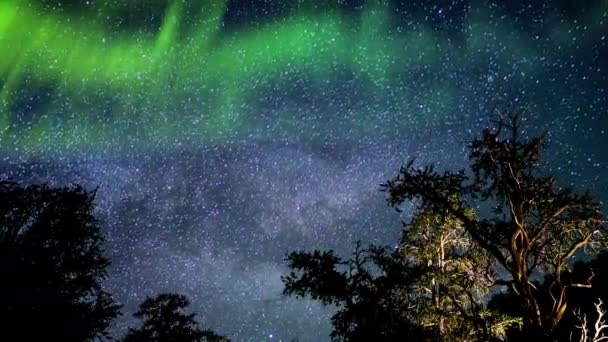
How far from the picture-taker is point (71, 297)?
18.8 meters

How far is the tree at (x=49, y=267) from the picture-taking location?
1652cm

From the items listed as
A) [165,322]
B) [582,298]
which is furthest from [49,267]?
[582,298]

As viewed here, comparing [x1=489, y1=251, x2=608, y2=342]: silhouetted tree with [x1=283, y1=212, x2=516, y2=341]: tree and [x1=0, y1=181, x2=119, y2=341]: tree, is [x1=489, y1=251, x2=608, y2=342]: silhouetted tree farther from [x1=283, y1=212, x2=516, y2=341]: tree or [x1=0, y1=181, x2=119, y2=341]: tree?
[x1=0, y1=181, x2=119, y2=341]: tree

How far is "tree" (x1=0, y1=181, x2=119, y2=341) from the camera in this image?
650 inches

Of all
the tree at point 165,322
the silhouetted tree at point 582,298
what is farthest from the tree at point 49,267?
the silhouetted tree at point 582,298

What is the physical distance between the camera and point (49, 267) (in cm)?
1848

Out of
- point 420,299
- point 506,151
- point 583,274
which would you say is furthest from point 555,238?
point 583,274

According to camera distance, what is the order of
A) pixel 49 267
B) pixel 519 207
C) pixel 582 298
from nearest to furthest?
pixel 519 207 → pixel 49 267 → pixel 582 298

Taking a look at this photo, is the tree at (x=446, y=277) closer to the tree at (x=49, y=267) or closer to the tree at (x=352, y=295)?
the tree at (x=352, y=295)

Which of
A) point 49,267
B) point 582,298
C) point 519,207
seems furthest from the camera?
point 582,298

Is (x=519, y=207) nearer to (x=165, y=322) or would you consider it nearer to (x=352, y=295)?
(x=352, y=295)

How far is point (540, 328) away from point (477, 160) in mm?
4459

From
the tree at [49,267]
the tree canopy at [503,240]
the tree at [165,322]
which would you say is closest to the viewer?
the tree canopy at [503,240]

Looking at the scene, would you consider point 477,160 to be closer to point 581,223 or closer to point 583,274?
point 581,223
